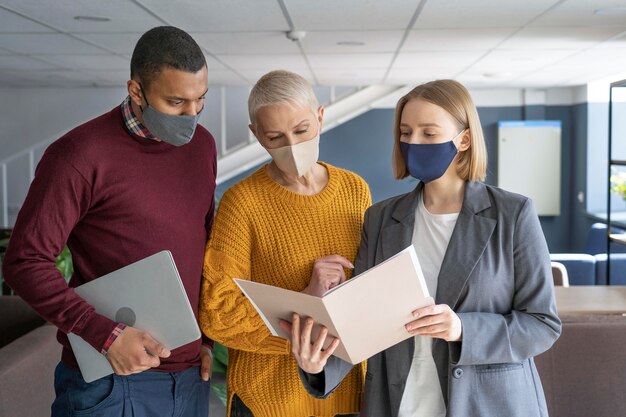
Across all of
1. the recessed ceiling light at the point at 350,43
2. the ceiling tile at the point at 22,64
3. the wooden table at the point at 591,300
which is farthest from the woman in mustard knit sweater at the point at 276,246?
the ceiling tile at the point at 22,64

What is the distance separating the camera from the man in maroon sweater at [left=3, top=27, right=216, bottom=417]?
Answer: 1.44 metres

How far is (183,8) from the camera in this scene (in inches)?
160

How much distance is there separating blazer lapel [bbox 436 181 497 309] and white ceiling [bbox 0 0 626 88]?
2.74m

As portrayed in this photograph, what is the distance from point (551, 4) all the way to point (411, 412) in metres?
3.31

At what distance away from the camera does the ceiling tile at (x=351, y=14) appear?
4012 millimetres

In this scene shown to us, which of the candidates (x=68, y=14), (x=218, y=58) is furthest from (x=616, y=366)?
(x=218, y=58)

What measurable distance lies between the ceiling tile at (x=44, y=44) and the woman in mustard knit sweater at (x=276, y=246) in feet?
13.0

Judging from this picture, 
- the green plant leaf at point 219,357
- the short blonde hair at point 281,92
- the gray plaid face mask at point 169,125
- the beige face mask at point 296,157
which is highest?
the short blonde hair at point 281,92

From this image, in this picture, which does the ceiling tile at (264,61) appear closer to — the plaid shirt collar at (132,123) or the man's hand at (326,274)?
the plaid shirt collar at (132,123)

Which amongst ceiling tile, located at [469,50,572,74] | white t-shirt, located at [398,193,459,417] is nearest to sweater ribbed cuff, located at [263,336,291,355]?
white t-shirt, located at [398,193,459,417]

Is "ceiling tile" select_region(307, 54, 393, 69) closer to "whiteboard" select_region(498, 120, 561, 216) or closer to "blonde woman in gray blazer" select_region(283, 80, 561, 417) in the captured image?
"whiteboard" select_region(498, 120, 561, 216)

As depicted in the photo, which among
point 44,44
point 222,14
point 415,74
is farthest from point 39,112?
point 222,14

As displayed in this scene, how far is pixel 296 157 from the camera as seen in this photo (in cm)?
162

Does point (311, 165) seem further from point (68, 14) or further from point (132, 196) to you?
point (68, 14)
